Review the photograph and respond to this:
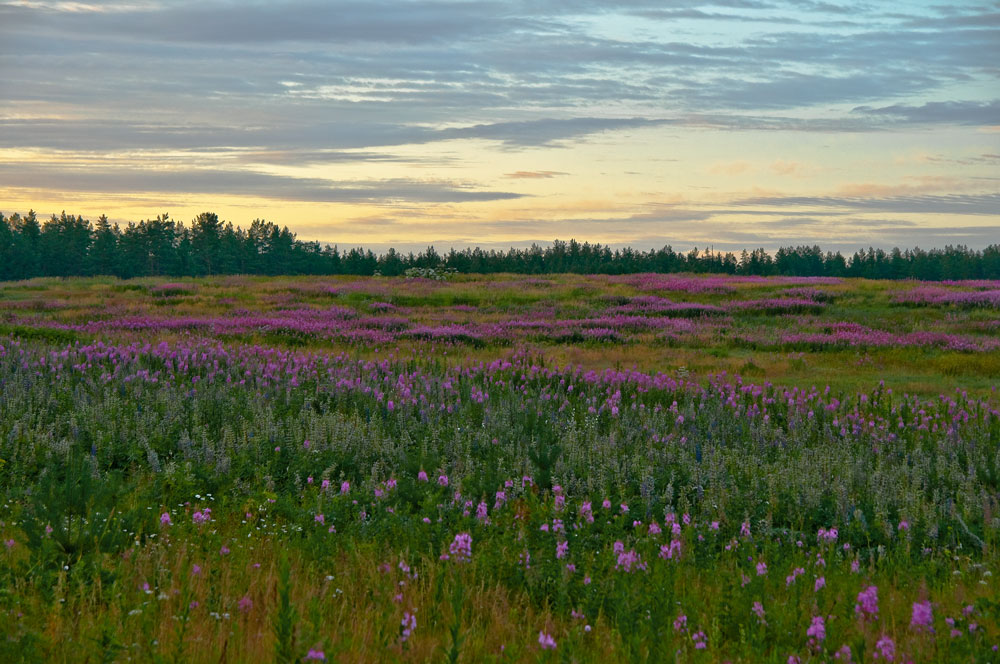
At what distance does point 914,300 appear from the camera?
27.5m

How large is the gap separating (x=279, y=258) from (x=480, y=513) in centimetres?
11143

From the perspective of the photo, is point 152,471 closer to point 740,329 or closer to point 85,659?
point 85,659

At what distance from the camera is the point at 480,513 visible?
224 inches

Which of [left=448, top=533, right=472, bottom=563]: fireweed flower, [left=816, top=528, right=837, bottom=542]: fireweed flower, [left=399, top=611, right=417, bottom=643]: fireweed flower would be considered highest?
[left=399, top=611, right=417, bottom=643]: fireweed flower

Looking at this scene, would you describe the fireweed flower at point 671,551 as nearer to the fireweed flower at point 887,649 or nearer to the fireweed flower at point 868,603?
the fireweed flower at point 868,603

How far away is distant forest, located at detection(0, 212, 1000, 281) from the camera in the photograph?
308 ft

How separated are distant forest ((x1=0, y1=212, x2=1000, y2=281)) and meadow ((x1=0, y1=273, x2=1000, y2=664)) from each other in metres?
75.0

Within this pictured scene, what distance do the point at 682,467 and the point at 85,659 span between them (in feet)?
17.0

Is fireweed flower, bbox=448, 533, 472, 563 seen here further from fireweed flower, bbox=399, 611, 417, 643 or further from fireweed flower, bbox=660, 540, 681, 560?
fireweed flower, bbox=660, 540, 681, 560

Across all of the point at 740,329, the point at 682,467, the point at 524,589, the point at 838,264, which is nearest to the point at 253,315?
the point at 740,329

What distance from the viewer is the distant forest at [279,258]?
93938 mm

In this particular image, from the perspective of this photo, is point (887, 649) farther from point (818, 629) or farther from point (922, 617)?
point (922, 617)

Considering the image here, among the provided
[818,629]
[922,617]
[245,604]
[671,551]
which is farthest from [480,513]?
[922,617]

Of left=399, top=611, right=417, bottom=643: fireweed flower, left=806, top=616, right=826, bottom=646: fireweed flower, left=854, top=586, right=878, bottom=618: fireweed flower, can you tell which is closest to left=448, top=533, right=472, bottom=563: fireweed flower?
left=399, top=611, right=417, bottom=643: fireweed flower
